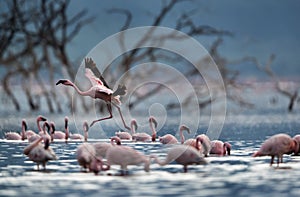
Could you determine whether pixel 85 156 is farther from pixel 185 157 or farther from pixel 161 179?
pixel 185 157

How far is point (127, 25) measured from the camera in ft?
65.9

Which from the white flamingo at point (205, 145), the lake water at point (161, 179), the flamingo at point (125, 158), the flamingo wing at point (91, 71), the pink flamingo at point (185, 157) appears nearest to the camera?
the lake water at point (161, 179)

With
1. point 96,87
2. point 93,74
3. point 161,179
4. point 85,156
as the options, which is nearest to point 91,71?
point 93,74

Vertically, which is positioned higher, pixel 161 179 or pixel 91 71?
pixel 91 71

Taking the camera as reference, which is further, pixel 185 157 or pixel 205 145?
pixel 205 145

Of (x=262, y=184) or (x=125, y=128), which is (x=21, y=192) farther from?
(x=125, y=128)

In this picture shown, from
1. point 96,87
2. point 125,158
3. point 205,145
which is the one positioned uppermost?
point 96,87

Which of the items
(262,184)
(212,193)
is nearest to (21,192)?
(212,193)

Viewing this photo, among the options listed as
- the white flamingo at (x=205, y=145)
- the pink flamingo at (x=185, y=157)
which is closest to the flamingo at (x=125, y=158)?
the pink flamingo at (x=185, y=157)

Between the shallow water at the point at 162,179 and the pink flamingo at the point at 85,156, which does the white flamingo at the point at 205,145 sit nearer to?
the shallow water at the point at 162,179

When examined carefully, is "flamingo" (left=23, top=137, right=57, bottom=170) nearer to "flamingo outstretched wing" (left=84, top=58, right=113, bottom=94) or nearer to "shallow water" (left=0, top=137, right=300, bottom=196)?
"shallow water" (left=0, top=137, right=300, bottom=196)

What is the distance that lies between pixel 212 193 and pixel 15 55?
1539 centimetres

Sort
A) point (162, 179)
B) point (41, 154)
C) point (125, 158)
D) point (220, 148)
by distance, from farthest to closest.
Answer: point (220, 148) → point (41, 154) → point (125, 158) → point (162, 179)

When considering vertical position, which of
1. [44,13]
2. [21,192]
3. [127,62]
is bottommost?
[21,192]
